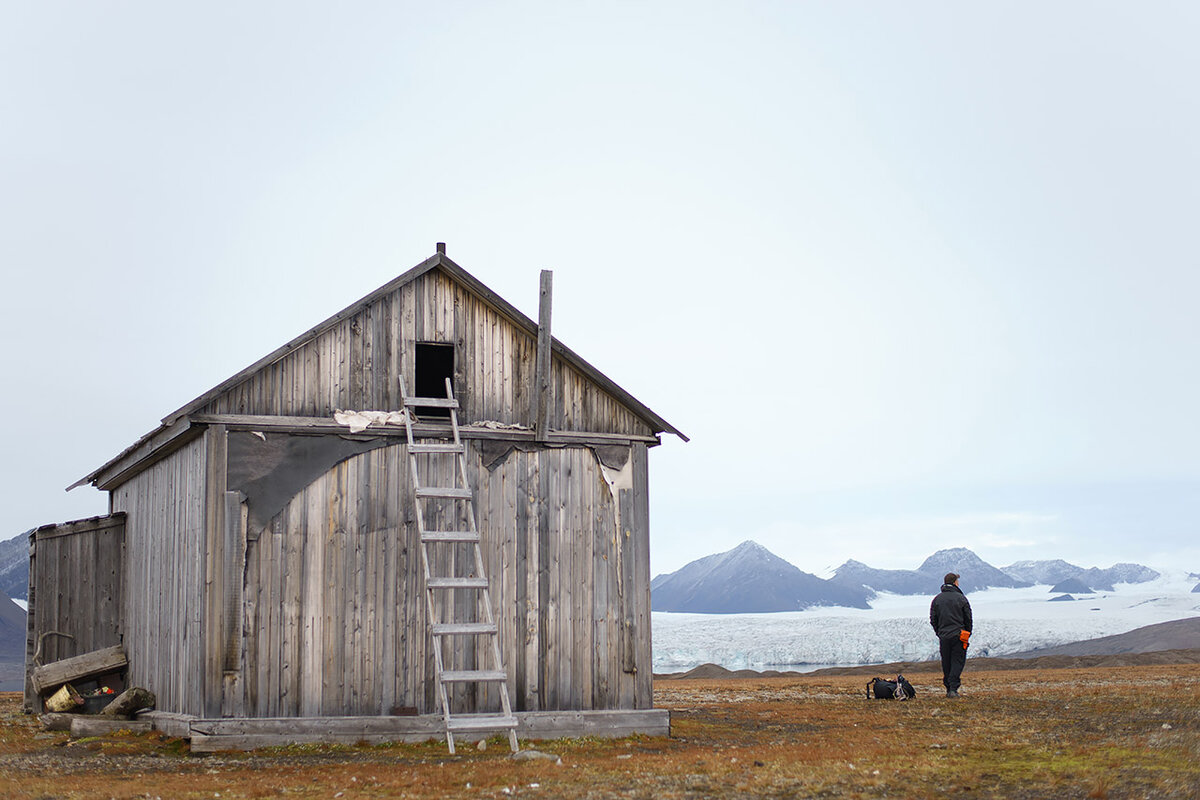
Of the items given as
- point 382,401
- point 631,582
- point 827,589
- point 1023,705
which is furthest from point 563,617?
point 827,589

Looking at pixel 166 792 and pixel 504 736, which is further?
pixel 504 736

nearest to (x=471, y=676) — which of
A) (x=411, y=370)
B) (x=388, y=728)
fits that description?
(x=388, y=728)

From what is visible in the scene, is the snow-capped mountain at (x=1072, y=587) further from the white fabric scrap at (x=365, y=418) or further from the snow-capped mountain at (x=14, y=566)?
the white fabric scrap at (x=365, y=418)

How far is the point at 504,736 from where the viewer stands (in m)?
14.6

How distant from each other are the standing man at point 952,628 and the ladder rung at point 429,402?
9649 mm

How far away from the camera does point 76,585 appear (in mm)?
19625

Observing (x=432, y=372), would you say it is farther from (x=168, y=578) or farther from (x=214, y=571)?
(x=214, y=571)

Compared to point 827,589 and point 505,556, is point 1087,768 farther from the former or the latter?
point 827,589

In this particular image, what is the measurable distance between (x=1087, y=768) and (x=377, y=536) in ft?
27.4

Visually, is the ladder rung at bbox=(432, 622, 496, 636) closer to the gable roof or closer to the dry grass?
the dry grass

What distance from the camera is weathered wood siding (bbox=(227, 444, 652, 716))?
46.3ft

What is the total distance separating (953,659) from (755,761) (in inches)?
379

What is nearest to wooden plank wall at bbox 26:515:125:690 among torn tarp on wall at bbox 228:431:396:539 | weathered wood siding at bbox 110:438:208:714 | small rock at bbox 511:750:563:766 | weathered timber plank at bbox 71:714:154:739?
weathered wood siding at bbox 110:438:208:714

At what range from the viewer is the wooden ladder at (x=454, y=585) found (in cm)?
1320
